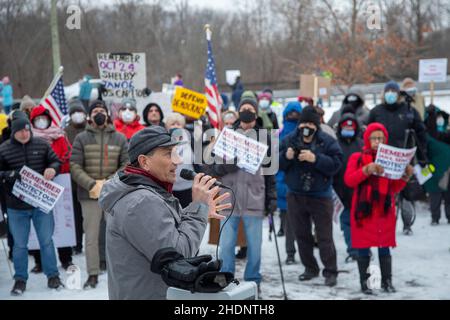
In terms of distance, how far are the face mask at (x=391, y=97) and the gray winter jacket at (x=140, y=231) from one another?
22.4ft

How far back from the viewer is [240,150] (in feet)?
23.2

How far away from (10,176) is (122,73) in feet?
11.8

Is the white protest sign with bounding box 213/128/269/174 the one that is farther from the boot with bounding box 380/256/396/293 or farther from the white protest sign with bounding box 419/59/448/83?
the white protest sign with bounding box 419/59/448/83

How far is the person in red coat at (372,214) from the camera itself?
7.02 metres

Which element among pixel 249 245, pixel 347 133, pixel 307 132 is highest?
pixel 307 132

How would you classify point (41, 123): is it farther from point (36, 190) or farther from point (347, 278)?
point (347, 278)

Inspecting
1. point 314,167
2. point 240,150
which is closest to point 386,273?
point 314,167

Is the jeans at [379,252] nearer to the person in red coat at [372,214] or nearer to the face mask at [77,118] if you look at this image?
the person in red coat at [372,214]

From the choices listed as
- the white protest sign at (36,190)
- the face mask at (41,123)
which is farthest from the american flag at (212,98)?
the white protest sign at (36,190)

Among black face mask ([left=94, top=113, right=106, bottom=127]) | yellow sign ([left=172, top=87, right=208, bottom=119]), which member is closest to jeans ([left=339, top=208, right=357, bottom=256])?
yellow sign ([left=172, top=87, right=208, bottom=119])

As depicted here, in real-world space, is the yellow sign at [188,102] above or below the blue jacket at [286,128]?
above

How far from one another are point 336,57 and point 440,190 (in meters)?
13.8

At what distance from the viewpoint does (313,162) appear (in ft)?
24.4
